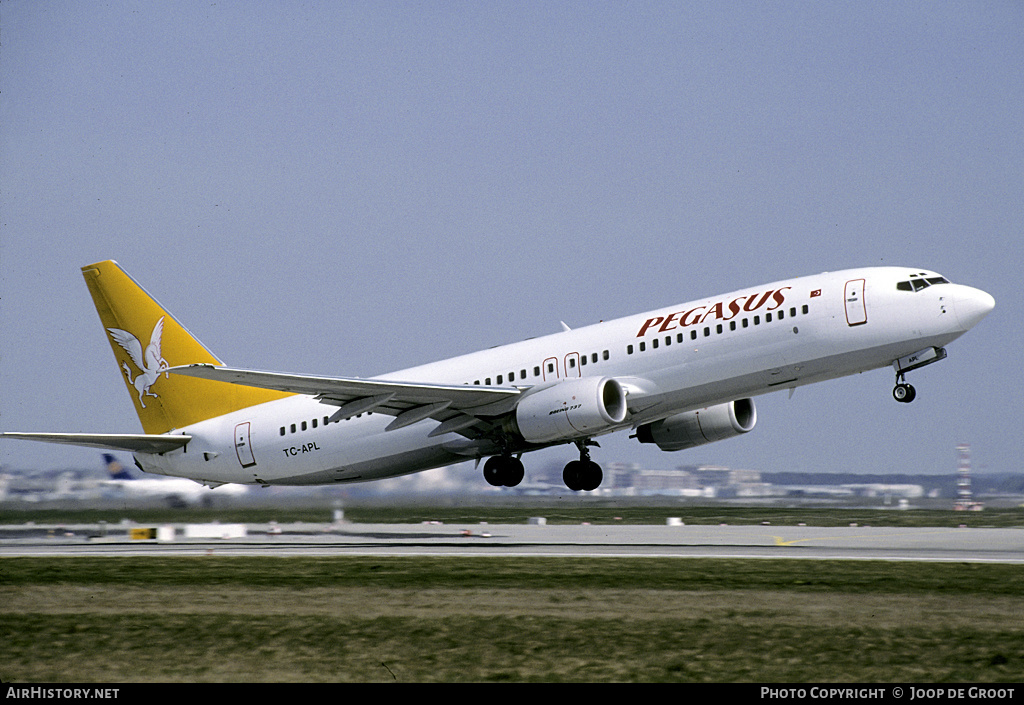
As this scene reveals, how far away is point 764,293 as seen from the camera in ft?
97.9

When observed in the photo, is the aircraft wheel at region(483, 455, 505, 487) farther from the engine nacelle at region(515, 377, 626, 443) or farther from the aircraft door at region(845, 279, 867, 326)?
the aircraft door at region(845, 279, 867, 326)

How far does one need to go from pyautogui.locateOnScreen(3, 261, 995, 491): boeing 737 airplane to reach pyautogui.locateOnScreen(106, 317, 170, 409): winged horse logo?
0.18 feet

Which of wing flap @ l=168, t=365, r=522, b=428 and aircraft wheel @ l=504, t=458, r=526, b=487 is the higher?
wing flap @ l=168, t=365, r=522, b=428

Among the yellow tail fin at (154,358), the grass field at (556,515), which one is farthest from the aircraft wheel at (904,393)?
the yellow tail fin at (154,358)

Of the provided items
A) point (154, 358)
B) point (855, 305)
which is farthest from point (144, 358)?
point (855, 305)

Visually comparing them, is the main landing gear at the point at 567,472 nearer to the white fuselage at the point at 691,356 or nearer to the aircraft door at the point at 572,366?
the white fuselage at the point at 691,356

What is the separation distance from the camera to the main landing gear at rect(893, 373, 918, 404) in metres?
29.4

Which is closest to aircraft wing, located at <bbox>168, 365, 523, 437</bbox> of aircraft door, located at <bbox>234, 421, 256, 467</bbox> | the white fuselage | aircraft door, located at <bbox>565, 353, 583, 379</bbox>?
the white fuselage

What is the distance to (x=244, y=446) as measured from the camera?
37312 mm

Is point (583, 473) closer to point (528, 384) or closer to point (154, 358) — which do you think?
point (528, 384)

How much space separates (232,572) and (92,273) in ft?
65.2

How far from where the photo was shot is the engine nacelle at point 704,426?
117 ft

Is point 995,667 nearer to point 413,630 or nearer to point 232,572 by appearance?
point 413,630
